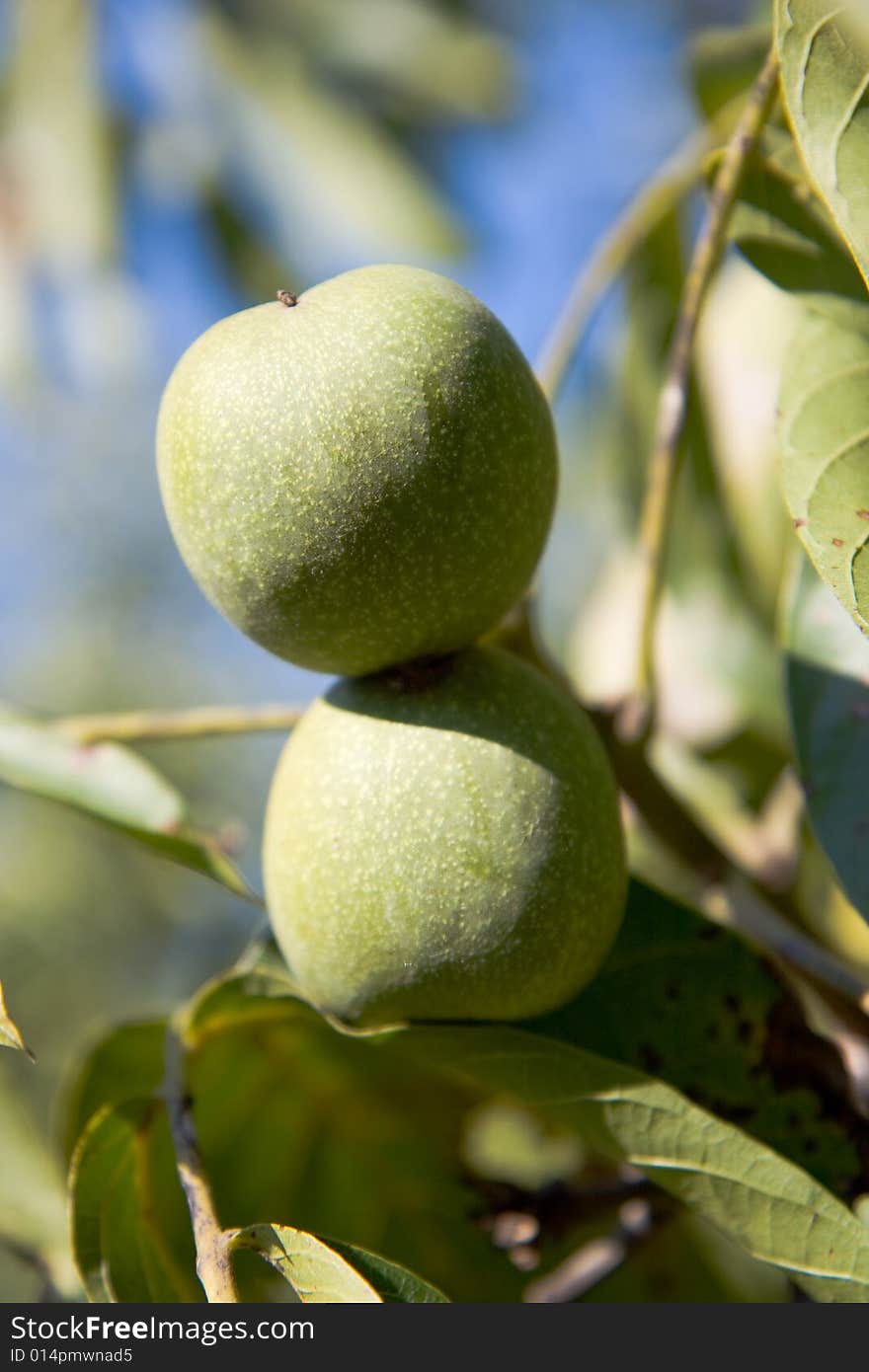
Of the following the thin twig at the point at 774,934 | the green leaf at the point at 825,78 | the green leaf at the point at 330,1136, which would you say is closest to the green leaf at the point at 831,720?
the thin twig at the point at 774,934

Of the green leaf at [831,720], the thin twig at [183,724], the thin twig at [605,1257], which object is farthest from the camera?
the thin twig at [605,1257]

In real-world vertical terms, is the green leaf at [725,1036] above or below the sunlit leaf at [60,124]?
below

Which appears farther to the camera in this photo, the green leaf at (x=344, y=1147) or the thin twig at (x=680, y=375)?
the green leaf at (x=344, y=1147)

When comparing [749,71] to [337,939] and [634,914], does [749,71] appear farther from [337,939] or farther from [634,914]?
[337,939]

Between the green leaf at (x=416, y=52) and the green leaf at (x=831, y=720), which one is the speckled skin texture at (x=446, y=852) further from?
the green leaf at (x=416, y=52)

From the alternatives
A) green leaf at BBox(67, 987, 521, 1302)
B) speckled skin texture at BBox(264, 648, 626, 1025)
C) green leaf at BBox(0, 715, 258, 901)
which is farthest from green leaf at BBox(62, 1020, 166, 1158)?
speckled skin texture at BBox(264, 648, 626, 1025)

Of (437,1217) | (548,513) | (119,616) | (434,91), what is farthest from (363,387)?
(119,616)

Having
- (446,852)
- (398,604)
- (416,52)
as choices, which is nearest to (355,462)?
(398,604)

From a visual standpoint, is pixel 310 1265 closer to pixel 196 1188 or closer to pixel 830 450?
pixel 196 1188
